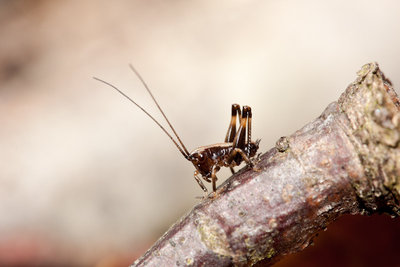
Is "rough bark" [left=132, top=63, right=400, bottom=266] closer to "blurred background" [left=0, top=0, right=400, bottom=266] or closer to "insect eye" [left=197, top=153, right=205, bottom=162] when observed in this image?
"insect eye" [left=197, top=153, right=205, bottom=162]

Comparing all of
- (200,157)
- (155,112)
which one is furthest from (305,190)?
(155,112)

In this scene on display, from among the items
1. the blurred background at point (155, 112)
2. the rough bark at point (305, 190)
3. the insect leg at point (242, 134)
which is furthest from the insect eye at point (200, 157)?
the blurred background at point (155, 112)

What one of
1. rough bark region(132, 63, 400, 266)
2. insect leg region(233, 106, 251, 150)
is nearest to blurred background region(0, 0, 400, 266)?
insect leg region(233, 106, 251, 150)

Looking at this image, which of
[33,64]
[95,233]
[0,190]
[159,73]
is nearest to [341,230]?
[95,233]

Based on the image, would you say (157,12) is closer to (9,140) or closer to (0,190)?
(9,140)

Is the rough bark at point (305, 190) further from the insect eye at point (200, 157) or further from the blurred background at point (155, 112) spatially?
the blurred background at point (155, 112)
